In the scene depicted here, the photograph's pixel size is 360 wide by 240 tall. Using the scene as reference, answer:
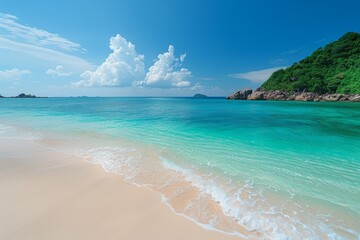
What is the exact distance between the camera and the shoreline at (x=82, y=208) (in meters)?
3.38

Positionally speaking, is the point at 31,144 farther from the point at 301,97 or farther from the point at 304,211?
the point at 301,97

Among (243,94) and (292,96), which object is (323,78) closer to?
(292,96)

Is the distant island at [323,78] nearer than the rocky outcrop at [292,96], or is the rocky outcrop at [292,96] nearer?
the rocky outcrop at [292,96]

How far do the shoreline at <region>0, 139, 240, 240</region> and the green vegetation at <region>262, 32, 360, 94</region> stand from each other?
84.7m

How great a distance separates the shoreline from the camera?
3.38 metres

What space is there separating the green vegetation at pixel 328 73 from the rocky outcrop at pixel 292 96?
2.61 m

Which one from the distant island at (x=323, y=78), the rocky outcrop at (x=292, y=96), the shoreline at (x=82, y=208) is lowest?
the shoreline at (x=82, y=208)

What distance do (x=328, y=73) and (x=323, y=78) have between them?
5282 mm

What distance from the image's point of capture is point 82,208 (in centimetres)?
412

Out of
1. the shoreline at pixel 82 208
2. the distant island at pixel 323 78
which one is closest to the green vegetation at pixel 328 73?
the distant island at pixel 323 78

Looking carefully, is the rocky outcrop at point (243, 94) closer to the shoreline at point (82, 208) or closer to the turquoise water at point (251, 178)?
the turquoise water at point (251, 178)

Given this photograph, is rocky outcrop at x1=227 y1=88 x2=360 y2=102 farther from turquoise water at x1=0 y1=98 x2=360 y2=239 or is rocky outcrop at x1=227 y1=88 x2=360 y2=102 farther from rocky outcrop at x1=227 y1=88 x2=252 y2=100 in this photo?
turquoise water at x1=0 y1=98 x2=360 y2=239

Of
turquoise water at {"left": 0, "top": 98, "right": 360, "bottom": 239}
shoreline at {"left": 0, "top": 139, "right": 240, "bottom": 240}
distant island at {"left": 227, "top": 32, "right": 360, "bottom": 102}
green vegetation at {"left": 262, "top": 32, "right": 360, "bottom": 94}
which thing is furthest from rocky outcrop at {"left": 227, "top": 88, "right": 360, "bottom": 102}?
shoreline at {"left": 0, "top": 139, "right": 240, "bottom": 240}

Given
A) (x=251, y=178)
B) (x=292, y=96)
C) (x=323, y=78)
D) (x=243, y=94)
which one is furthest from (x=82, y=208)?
(x=243, y=94)
